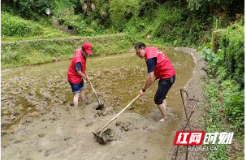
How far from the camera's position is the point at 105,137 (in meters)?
3.11

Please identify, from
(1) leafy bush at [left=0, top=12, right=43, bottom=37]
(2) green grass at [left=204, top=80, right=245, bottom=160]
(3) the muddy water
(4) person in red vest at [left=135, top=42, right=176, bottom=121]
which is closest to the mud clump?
(3) the muddy water

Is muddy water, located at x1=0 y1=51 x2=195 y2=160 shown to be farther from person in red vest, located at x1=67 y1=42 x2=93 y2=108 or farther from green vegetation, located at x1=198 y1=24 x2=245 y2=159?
green vegetation, located at x1=198 y1=24 x2=245 y2=159

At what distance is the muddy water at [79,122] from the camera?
2818 mm

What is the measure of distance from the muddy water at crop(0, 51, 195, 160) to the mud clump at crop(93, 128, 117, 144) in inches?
2.8

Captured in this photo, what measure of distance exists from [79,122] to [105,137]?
869 mm

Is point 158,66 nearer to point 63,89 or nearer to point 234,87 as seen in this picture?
point 234,87

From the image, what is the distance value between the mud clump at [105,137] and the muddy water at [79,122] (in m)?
0.07

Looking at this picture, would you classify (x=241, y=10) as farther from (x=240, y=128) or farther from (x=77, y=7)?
(x=77, y=7)

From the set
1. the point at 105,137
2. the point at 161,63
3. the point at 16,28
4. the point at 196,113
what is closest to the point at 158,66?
the point at 161,63

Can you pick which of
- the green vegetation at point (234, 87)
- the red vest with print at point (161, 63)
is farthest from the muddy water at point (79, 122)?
the red vest with print at point (161, 63)

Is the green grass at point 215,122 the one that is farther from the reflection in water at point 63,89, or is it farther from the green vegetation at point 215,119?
the reflection in water at point 63,89

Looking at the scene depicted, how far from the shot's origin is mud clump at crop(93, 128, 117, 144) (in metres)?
2.96

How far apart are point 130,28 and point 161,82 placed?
14.0 metres

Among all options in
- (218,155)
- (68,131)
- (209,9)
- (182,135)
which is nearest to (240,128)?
(218,155)
